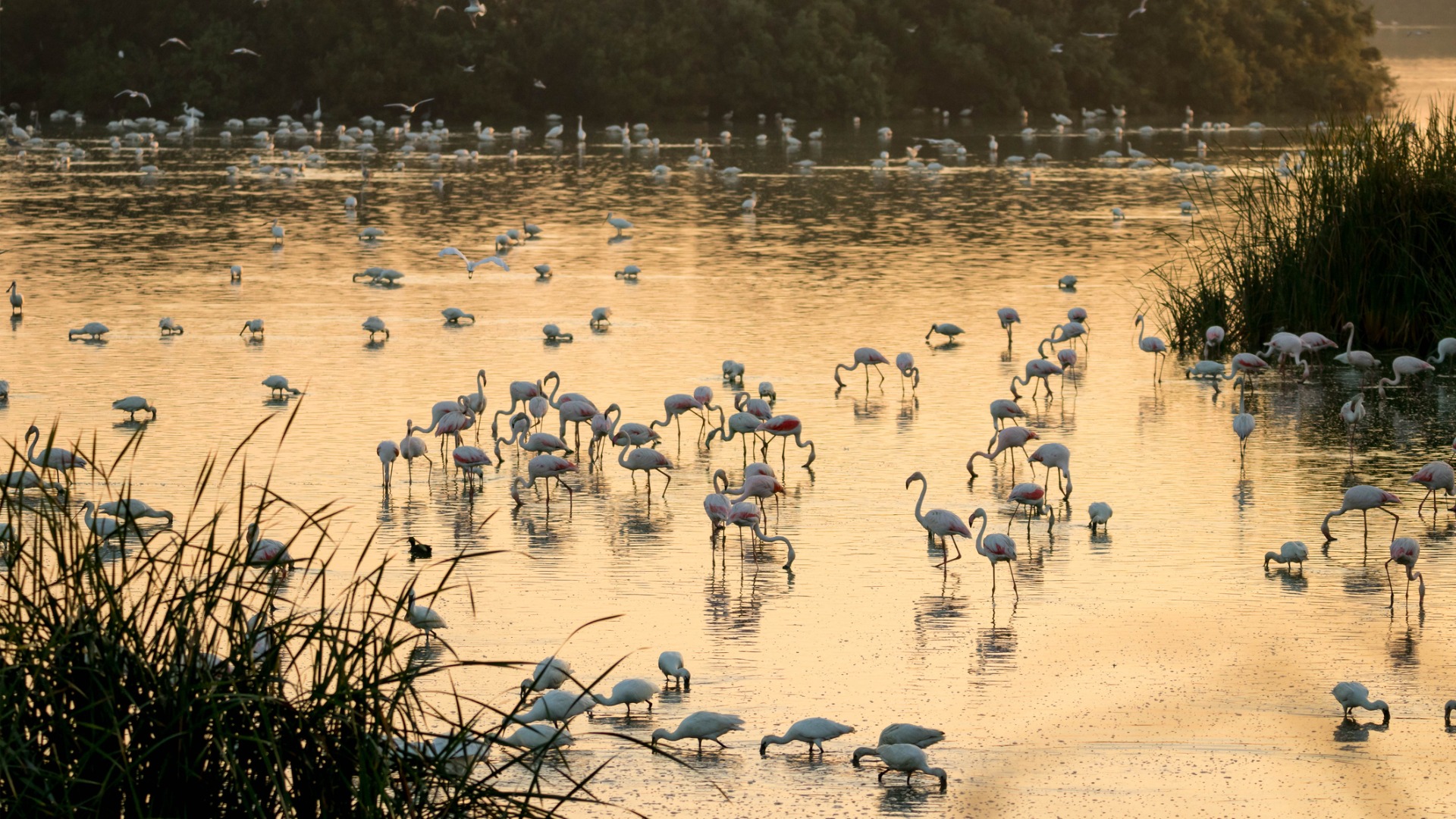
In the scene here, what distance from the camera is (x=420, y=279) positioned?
19969 mm

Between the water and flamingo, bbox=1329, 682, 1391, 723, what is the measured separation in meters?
0.09

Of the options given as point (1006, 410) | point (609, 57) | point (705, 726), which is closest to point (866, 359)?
point (1006, 410)

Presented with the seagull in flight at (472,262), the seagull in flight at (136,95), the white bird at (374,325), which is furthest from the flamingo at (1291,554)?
the seagull in flight at (136,95)

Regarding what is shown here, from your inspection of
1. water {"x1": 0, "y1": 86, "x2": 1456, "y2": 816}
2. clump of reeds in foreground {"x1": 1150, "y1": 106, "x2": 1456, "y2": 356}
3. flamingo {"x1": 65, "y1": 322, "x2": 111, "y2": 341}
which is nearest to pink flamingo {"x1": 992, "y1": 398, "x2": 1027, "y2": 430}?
water {"x1": 0, "y1": 86, "x2": 1456, "y2": 816}

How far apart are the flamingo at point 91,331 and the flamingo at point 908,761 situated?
11.1m

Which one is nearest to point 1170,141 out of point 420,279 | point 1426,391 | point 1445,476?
point 420,279

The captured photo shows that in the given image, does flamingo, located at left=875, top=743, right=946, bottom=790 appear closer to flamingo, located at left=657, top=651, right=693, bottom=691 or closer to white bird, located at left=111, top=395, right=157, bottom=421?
flamingo, located at left=657, top=651, right=693, bottom=691

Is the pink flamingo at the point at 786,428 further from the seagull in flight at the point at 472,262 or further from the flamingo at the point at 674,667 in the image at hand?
the seagull in flight at the point at 472,262

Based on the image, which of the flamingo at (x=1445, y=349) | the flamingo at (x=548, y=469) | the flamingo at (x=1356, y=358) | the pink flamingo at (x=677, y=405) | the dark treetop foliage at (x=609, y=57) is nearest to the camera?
the flamingo at (x=548, y=469)

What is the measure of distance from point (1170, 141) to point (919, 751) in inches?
1619

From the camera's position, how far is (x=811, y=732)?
6250 millimetres

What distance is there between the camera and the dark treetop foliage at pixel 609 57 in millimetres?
53094

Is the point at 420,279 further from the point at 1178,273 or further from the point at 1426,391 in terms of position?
the point at 1426,391

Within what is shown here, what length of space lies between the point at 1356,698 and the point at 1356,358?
696 cm
